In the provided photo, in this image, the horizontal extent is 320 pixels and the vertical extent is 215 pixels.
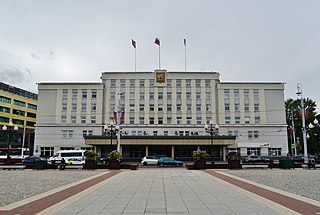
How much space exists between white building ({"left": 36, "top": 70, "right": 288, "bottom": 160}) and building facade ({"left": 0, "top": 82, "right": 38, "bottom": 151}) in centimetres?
1638

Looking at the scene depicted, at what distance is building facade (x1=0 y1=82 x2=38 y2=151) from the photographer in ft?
257

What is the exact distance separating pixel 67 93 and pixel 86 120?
7.61 m

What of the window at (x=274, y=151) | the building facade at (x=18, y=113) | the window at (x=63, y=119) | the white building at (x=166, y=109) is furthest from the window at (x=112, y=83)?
the window at (x=274, y=151)

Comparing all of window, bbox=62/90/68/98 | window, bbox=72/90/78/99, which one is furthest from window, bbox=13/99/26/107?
window, bbox=72/90/78/99

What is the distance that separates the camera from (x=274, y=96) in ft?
210

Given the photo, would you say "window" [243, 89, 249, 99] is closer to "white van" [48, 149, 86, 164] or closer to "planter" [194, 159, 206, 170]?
"planter" [194, 159, 206, 170]

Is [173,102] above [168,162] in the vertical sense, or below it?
above

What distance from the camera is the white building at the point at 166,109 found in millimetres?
62375

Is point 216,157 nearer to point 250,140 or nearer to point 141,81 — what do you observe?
point 250,140

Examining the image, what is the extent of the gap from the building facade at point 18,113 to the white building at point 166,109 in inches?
645

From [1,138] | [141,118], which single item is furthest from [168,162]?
[1,138]

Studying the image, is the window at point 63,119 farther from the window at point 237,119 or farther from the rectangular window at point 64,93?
the window at point 237,119

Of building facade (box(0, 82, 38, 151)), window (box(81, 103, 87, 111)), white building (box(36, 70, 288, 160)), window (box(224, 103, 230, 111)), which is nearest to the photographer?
white building (box(36, 70, 288, 160))

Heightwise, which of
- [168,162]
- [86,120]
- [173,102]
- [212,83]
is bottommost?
[168,162]
